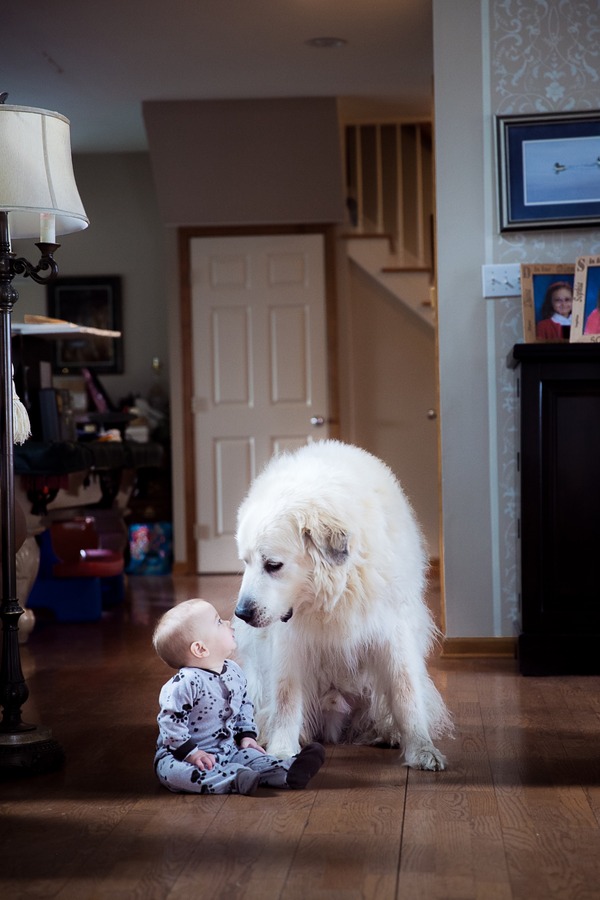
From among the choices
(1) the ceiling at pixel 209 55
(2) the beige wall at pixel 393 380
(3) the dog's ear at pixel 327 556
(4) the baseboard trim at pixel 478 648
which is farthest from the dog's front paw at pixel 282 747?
(2) the beige wall at pixel 393 380

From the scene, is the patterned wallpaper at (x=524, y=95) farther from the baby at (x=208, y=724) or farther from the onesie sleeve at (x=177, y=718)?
the onesie sleeve at (x=177, y=718)

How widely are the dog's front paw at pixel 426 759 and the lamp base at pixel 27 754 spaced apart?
2.75 ft

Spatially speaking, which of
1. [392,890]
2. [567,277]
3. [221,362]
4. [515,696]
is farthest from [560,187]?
[221,362]

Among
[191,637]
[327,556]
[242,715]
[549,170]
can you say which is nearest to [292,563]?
[327,556]

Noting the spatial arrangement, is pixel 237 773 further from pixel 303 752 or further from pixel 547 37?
pixel 547 37

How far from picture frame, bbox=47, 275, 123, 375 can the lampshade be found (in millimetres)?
5022

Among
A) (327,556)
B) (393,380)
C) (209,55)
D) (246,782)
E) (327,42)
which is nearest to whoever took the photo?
(246,782)

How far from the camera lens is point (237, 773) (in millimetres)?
2318

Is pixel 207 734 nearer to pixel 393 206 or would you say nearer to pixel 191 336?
pixel 191 336

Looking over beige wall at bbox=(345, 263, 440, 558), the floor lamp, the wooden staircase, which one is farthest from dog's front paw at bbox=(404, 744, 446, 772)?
the wooden staircase

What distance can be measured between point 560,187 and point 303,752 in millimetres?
2436

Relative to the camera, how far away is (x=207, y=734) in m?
2.41

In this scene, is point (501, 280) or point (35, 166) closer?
point (35, 166)

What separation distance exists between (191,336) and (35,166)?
4.41 metres
